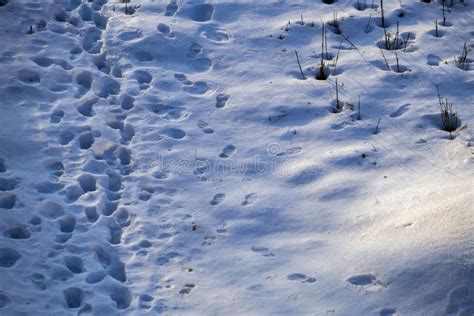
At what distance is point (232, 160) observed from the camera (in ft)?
19.4

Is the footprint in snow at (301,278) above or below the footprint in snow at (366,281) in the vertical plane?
below

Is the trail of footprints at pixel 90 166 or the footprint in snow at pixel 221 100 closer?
the trail of footprints at pixel 90 166

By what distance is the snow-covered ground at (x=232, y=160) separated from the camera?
15.3 feet

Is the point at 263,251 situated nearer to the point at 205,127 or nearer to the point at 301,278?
the point at 301,278

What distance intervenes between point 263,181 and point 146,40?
241cm

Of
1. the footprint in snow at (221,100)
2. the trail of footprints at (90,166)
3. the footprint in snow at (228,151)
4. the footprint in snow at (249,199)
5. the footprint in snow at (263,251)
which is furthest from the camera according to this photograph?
the footprint in snow at (221,100)

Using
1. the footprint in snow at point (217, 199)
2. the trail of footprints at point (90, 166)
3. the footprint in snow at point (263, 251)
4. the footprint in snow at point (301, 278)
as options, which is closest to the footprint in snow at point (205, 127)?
the trail of footprints at point (90, 166)

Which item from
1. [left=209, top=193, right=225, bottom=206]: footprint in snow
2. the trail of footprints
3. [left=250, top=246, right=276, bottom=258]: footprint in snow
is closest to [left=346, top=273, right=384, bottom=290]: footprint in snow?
[left=250, top=246, right=276, bottom=258]: footprint in snow

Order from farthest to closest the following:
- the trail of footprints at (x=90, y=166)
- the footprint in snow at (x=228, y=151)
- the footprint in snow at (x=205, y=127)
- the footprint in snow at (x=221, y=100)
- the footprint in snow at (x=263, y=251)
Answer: the footprint in snow at (x=221, y=100)
the footprint in snow at (x=205, y=127)
the footprint in snow at (x=228, y=151)
the footprint in snow at (x=263, y=251)
the trail of footprints at (x=90, y=166)

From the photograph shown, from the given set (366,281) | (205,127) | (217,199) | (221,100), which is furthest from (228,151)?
(366,281)

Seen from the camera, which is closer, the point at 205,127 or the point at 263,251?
the point at 263,251

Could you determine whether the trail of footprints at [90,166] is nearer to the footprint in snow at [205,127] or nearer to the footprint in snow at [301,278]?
the footprint in snow at [205,127]

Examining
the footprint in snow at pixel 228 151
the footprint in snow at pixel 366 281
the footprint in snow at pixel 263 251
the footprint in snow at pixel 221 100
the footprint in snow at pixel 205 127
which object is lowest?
the footprint in snow at pixel 263 251

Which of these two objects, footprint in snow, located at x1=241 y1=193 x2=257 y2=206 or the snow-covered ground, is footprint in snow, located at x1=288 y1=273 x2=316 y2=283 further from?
footprint in snow, located at x1=241 y1=193 x2=257 y2=206
